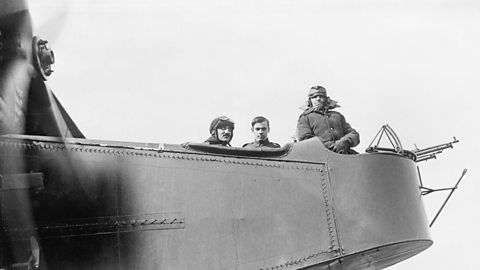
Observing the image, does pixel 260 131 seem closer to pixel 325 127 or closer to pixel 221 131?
pixel 221 131

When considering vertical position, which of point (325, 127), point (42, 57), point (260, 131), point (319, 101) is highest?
point (42, 57)

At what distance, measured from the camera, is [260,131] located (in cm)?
962

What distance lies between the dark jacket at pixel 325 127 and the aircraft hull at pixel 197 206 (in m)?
0.47

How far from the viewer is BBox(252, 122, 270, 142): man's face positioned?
379 inches

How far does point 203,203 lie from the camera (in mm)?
8195

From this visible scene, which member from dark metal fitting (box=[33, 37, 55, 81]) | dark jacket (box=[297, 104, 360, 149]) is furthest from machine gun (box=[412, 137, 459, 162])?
dark metal fitting (box=[33, 37, 55, 81])

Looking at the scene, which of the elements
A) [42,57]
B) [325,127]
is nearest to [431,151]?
[325,127]

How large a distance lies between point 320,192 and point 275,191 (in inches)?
22.9

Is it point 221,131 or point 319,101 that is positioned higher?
point 319,101

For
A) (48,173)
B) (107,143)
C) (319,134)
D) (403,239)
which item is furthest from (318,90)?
(48,173)

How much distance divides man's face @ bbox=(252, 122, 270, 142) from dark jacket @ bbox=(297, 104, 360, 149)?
1.64 ft

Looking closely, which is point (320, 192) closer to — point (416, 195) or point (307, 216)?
point (307, 216)

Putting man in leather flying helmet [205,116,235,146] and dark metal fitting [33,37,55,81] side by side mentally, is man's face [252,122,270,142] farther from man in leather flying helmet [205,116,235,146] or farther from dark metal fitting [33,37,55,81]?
dark metal fitting [33,37,55,81]

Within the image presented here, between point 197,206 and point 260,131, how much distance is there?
1.90 m
